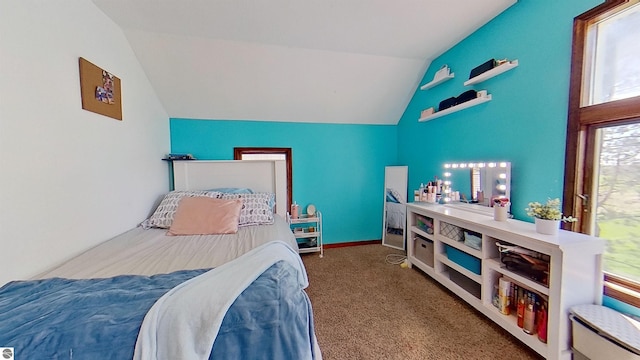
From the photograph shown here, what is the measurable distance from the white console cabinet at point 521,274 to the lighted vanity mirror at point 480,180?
0.22m

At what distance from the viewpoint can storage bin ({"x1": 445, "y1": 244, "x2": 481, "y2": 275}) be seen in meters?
2.09

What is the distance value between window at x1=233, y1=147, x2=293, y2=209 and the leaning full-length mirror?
4.59ft

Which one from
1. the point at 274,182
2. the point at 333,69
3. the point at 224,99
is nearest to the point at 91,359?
the point at 274,182

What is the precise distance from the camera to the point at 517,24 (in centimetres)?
173

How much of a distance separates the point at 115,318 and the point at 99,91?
5.56 feet

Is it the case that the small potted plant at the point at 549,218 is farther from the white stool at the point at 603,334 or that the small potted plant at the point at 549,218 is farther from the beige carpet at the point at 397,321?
the beige carpet at the point at 397,321

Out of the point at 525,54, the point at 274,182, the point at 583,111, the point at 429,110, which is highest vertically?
the point at 525,54

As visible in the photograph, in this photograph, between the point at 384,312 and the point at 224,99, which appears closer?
the point at 384,312

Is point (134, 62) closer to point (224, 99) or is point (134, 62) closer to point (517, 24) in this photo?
point (224, 99)

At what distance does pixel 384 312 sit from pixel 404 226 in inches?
60.9

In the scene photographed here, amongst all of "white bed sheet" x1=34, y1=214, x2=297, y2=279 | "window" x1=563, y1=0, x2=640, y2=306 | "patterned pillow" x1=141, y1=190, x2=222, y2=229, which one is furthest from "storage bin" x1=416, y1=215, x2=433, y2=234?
"patterned pillow" x1=141, y1=190, x2=222, y2=229

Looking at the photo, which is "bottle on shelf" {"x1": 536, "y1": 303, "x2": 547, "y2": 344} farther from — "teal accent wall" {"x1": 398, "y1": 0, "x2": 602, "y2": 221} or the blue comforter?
the blue comforter

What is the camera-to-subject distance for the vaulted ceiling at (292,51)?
68.9 inches

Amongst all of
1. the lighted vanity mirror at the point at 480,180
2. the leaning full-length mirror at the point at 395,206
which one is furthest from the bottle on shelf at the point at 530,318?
the leaning full-length mirror at the point at 395,206
